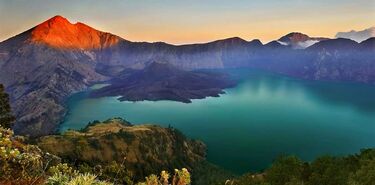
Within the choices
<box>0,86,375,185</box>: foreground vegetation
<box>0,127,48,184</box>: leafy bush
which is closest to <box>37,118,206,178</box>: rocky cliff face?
<box>0,86,375,185</box>: foreground vegetation

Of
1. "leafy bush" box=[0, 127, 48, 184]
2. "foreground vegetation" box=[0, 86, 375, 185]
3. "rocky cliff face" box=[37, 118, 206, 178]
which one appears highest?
"leafy bush" box=[0, 127, 48, 184]

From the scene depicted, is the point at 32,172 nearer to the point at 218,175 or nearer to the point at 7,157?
the point at 7,157

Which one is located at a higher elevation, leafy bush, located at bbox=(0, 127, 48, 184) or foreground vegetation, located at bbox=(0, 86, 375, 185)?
leafy bush, located at bbox=(0, 127, 48, 184)

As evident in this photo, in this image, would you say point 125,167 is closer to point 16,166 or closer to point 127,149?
point 16,166

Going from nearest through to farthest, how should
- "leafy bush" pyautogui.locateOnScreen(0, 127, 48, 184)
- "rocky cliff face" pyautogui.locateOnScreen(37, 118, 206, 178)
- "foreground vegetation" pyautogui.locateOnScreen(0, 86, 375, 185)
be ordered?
"leafy bush" pyautogui.locateOnScreen(0, 127, 48, 184) < "foreground vegetation" pyautogui.locateOnScreen(0, 86, 375, 185) < "rocky cliff face" pyautogui.locateOnScreen(37, 118, 206, 178)

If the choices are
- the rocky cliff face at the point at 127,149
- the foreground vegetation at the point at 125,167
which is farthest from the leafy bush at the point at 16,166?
the rocky cliff face at the point at 127,149

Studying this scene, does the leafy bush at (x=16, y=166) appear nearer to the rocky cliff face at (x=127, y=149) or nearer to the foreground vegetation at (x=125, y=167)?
the foreground vegetation at (x=125, y=167)

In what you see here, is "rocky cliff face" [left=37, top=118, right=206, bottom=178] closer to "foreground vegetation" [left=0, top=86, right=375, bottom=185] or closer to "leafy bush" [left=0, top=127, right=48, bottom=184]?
"foreground vegetation" [left=0, top=86, right=375, bottom=185]

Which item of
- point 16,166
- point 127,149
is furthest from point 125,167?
point 127,149
